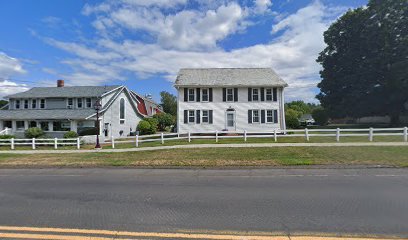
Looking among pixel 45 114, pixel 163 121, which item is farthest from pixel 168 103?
pixel 45 114

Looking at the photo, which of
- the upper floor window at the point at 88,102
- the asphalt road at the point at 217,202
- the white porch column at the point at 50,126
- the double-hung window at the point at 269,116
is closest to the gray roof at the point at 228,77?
the double-hung window at the point at 269,116

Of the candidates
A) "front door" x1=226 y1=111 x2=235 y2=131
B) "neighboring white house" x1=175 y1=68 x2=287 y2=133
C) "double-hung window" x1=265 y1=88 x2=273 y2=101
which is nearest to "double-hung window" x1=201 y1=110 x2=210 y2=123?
"neighboring white house" x1=175 y1=68 x2=287 y2=133

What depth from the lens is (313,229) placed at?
466 cm

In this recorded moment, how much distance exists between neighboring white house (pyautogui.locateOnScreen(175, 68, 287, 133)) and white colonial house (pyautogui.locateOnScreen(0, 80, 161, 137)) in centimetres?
917

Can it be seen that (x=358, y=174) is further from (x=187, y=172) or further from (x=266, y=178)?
(x=187, y=172)

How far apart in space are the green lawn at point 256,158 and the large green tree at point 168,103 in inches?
1890

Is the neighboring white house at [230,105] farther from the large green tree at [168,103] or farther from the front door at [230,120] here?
the large green tree at [168,103]

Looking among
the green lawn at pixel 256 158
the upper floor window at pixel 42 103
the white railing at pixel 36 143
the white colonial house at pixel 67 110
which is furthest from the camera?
the upper floor window at pixel 42 103

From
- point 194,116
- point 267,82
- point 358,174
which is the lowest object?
point 358,174

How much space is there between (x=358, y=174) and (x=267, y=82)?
19.9 meters

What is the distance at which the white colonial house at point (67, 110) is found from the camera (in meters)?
30.0

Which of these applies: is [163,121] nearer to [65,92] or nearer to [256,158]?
[65,92]

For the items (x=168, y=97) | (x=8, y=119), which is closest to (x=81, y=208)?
(x=8, y=119)

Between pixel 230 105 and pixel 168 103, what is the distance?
37.8 metres
